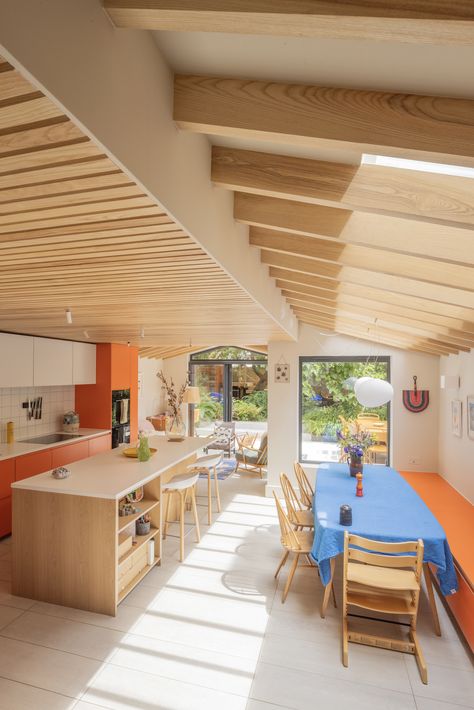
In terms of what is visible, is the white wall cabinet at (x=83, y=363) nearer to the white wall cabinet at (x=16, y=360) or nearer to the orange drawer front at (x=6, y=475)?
the white wall cabinet at (x=16, y=360)

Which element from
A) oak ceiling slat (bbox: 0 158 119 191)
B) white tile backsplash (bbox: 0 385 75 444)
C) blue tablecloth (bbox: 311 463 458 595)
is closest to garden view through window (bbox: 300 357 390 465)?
blue tablecloth (bbox: 311 463 458 595)

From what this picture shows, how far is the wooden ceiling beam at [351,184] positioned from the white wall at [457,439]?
335 centimetres

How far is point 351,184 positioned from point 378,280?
133cm

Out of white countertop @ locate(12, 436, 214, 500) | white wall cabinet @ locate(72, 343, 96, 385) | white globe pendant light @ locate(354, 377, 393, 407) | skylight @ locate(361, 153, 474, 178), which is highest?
skylight @ locate(361, 153, 474, 178)

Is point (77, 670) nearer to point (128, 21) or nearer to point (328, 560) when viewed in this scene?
point (328, 560)

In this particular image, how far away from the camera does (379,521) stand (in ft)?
10.8

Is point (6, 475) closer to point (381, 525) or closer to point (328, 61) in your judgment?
point (381, 525)

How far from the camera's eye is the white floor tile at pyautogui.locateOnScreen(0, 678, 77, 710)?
2.24 metres

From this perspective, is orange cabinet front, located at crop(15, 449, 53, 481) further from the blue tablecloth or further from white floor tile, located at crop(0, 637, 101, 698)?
the blue tablecloth

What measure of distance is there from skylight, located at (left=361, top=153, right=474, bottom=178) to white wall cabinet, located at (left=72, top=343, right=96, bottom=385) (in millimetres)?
5266

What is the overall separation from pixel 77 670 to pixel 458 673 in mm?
2456

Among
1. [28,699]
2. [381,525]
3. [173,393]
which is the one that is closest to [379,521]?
[381,525]

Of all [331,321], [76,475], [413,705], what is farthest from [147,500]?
[331,321]

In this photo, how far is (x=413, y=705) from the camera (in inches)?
91.3
